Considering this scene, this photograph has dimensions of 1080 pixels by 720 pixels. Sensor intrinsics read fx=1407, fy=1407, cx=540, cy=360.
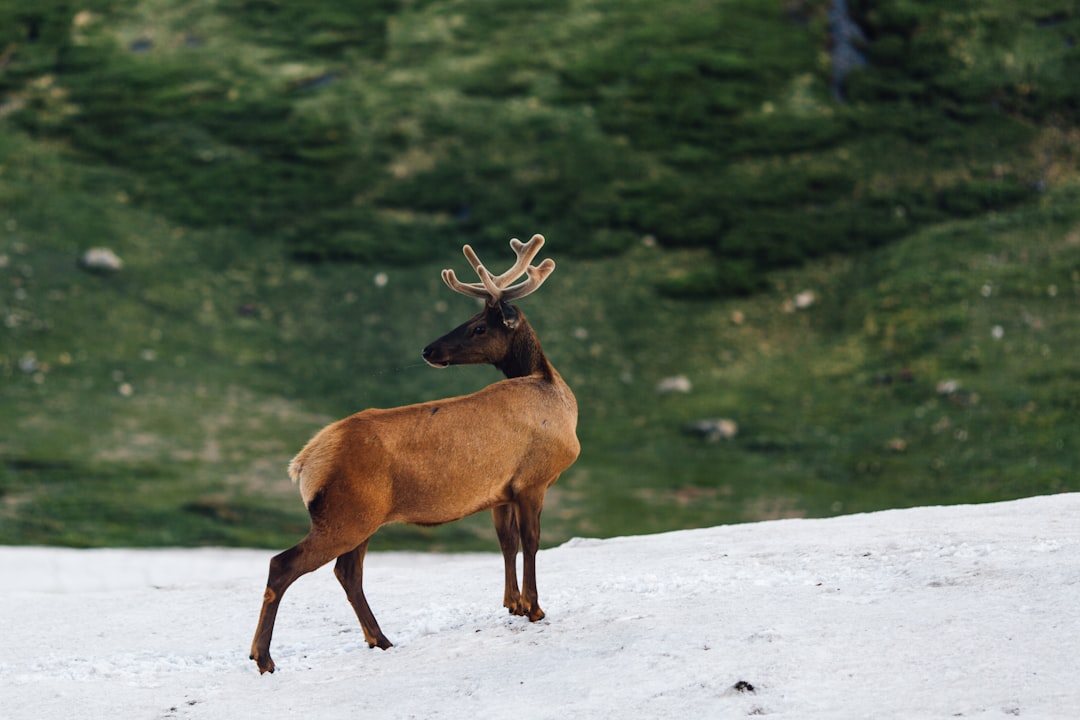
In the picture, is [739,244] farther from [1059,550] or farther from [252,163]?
[1059,550]

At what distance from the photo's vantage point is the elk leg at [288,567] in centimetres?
941

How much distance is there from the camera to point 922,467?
74.0 feet

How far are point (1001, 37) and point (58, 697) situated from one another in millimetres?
30875

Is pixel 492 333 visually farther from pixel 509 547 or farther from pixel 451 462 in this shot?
pixel 509 547

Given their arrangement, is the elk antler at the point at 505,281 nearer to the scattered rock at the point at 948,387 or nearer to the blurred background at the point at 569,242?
the blurred background at the point at 569,242

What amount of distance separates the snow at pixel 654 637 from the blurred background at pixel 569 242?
8.38 meters

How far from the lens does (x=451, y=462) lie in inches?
384

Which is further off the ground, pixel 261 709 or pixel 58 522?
pixel 261 709

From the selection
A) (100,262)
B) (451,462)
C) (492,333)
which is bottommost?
(100,262)

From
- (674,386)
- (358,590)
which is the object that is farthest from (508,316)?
(674,386)

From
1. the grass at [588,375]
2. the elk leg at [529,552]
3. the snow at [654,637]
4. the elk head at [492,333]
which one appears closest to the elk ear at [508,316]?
the elk head at [492,333]

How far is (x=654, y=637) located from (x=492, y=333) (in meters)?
2.71

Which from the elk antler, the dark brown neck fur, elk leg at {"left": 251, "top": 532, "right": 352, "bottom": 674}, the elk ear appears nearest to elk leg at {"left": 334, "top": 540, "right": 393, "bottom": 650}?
elk leg at {"left": 251, "top": 532, "right": 352, "bottom": 674}

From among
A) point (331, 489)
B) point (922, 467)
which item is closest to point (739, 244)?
point (922, 467)
